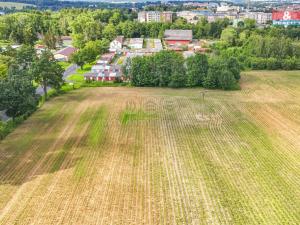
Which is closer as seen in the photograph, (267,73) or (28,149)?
(28,149)

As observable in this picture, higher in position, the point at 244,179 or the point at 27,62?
the point at 27,62

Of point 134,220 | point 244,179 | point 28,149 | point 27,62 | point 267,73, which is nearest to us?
point 134,220

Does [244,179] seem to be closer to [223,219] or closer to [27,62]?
[223,219]

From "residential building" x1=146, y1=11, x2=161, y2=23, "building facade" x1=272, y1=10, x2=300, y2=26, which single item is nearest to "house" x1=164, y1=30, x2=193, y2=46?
"building facade" x1=272, y1=10, x2=300, y2=26

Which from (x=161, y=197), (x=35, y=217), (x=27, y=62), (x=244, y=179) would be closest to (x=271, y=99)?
(x=244, y=179)

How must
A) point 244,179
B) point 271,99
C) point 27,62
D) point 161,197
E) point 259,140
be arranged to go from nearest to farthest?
point 161,197 → point 244,179 → point 259,140 → point 271,99 → point 27,62

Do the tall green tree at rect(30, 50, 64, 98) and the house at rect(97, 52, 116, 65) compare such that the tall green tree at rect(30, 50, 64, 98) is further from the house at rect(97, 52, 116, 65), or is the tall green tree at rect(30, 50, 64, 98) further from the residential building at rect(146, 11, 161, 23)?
the residential building at rect(146, 11, 161, 23)

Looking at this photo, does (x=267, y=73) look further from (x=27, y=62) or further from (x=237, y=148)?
(x=27, y=62)
